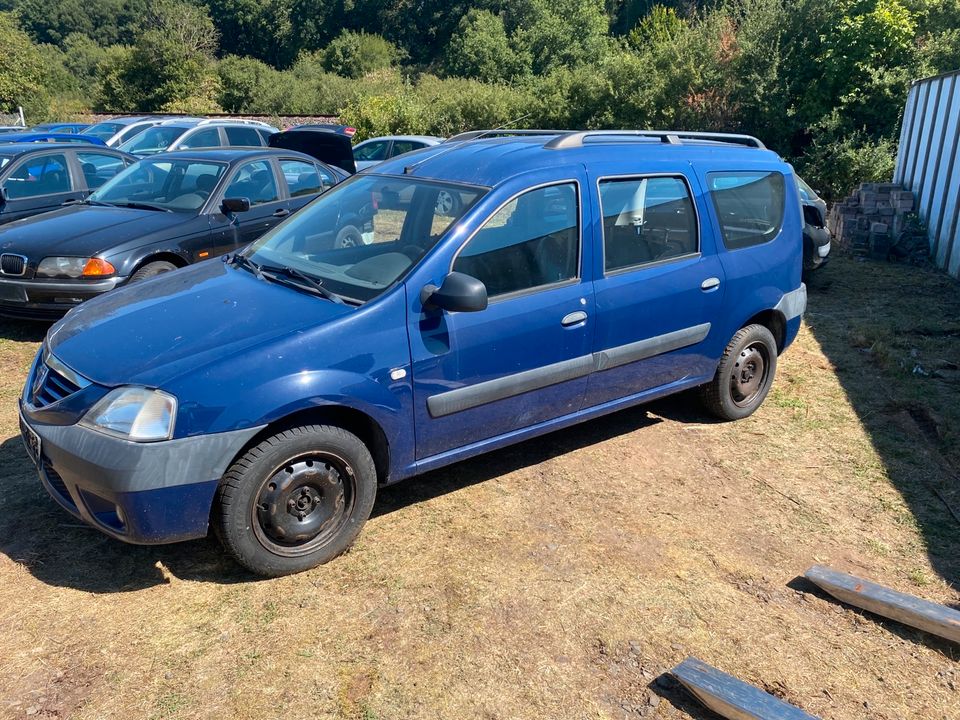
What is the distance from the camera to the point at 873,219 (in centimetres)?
1199

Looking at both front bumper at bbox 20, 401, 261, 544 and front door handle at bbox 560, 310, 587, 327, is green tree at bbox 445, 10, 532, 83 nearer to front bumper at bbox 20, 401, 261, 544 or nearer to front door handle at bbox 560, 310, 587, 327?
front door handle at bbox 560, 310, 587, 327

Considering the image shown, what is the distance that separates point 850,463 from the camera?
498 cm

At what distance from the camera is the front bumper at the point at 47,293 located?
6.44 meters

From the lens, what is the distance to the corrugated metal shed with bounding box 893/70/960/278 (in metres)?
10.1

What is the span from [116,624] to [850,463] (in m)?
4.24

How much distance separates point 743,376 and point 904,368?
2.03 m

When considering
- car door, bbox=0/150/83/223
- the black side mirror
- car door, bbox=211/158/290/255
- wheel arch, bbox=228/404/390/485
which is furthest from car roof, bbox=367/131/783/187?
car door, bbox=0/150/83/223

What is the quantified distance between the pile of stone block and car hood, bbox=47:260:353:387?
1018cm

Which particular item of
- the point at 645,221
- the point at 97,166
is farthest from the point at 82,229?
the point at 645,221

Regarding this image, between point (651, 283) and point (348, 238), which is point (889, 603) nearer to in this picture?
point (651, 283)

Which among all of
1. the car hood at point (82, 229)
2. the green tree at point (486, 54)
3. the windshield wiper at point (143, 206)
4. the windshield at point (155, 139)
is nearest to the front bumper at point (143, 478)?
the car hood at point (82, 229)

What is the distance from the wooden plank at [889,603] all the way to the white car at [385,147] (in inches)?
493

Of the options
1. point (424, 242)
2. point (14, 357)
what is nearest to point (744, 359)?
point (424, 242)

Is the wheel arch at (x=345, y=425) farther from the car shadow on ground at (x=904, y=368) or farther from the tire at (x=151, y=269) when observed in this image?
the tire at (x=151, y=269)
